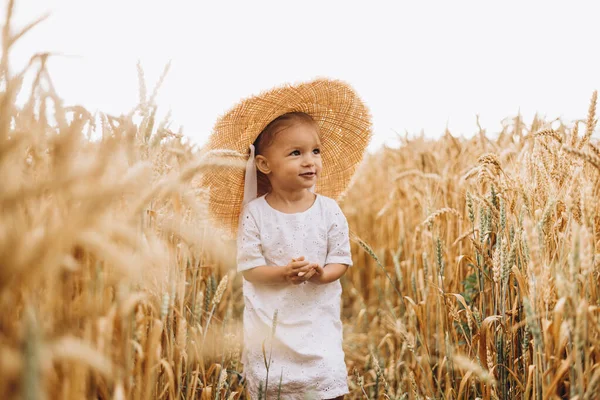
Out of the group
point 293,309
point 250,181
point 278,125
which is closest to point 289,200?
point 250,181

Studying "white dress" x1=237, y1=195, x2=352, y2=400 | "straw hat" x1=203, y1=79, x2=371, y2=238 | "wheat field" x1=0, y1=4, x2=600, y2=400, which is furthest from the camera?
"straw hat" x1=203, y1=79, x2=371, y2=238

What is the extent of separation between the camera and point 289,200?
225 cm

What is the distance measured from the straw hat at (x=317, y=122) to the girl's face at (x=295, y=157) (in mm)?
125

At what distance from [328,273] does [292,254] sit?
187mm

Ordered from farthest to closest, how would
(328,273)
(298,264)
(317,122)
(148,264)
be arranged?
(317,122), (328,273), (298,264), (148,264)

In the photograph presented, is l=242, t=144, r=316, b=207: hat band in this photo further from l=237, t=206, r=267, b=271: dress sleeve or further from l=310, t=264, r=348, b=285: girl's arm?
l=310, t=264, r=348, b=285: girl's arm

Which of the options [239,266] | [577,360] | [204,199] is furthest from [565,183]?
[204,199]

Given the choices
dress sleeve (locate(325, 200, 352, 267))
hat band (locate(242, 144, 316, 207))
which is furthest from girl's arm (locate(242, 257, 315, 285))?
hat band (locate(242, 144, 316, 207))

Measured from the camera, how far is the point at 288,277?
6.49 ft

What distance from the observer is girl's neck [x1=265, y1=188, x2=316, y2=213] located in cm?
223

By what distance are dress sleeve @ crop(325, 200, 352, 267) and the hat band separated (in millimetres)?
391

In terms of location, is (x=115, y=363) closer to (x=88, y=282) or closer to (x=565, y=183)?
(x=88, y=282)

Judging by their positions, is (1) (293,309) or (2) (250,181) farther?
(2) (250,181)

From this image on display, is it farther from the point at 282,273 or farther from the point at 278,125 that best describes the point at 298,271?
the point at 278,125
